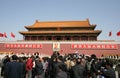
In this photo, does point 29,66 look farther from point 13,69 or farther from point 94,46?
point 94,46

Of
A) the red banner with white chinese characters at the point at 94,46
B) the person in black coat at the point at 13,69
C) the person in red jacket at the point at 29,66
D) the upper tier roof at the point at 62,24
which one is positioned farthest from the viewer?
the upper tier roof at the point at 62,24

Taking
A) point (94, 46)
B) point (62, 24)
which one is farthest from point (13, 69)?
point (62, 24)

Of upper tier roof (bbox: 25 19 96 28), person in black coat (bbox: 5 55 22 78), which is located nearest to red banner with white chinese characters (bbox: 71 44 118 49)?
upper tier roof (bbox: 25 19 96 28)

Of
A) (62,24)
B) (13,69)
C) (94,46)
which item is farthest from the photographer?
(62,24)

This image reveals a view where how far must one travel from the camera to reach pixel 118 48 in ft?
102

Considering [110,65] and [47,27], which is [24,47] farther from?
[110,65]

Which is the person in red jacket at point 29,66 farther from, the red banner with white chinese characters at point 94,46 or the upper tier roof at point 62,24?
the upper tier roof at point 62,24

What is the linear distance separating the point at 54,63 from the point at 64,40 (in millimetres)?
27200

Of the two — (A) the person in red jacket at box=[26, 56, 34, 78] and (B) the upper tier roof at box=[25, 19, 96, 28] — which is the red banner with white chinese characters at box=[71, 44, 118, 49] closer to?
(B) the upper tier roof at box=[25, 19, 96, 28]

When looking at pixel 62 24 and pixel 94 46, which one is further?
pixel 62 24

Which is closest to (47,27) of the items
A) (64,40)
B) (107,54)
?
(64,40)

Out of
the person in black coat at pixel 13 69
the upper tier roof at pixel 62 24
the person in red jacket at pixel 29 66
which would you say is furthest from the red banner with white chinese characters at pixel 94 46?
the person in black coat at pixel 13 69

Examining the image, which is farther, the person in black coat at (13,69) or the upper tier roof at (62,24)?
the upper tier roof at (62,24)

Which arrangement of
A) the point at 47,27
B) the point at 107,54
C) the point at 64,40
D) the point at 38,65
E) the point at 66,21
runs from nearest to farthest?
the point at 38,65
the point at 107,54
the point at 64,40
the point at 47,27
the point at 66,21
